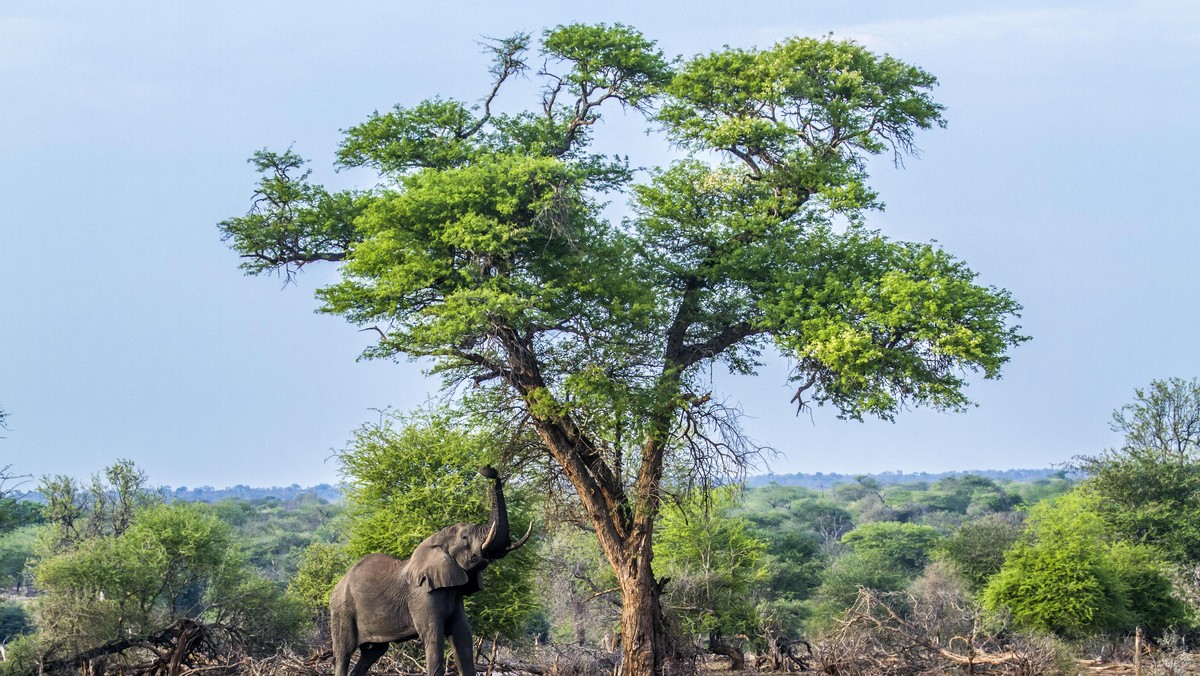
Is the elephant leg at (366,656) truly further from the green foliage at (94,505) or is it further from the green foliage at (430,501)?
the green foliage at (94,505)

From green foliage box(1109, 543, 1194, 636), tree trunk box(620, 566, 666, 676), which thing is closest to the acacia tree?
tree trunk box(620, 566, 666, 676)

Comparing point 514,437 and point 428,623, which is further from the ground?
point 514,437

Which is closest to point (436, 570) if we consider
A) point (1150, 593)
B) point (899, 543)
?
point (1150, 593)

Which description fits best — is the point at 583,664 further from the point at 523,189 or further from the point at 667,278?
the point at 523,189

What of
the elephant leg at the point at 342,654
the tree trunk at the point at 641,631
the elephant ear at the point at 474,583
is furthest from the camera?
the tree trunk at the point at 641,631

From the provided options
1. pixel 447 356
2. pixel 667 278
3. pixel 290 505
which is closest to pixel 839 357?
pixel 667 278

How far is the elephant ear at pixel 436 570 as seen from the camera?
14.0 meters

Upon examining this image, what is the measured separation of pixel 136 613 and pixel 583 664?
39.6 feet

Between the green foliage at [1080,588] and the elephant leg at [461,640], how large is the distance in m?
19.2

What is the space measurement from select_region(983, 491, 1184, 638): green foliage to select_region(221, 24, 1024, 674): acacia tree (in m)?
13.2

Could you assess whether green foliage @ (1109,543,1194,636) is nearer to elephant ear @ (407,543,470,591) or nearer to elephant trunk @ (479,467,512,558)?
elephant trunk @ (479,467,512,558)

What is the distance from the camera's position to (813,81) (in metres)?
19.3

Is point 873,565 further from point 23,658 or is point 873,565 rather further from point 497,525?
point 497,525

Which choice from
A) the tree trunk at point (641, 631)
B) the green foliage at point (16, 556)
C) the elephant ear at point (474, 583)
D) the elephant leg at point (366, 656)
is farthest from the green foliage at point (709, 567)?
the green foliage at point (16, 556)
